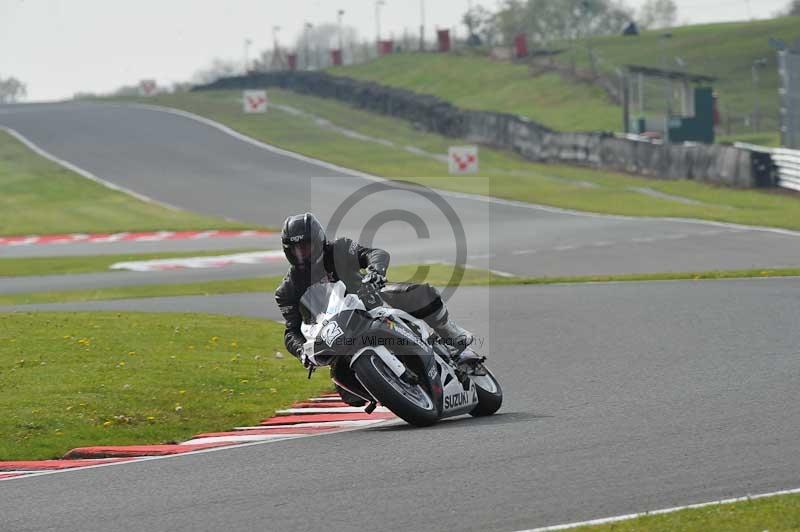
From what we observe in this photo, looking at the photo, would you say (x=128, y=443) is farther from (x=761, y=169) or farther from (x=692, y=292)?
(x=761, y=169)

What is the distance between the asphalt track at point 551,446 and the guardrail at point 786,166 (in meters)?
16.2

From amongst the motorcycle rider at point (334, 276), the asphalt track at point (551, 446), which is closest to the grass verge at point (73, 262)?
the asphalt track at point (551, 446)

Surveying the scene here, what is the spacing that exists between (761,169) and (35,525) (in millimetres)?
31880

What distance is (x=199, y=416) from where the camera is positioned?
1156 cm

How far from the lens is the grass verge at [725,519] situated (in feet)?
21.2

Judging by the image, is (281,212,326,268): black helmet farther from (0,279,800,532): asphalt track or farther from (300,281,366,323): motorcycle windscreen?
(0,279,800,532): asphalt track

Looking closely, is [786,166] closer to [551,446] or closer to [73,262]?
[73,262]

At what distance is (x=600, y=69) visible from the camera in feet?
227

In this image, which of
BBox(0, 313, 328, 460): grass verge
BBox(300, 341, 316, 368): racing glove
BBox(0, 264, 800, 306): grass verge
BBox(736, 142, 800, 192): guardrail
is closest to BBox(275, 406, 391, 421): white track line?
BBox(0, 313, 328, 460): grass verge

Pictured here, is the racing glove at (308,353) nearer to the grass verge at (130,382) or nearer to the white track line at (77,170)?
the grass verge at (130,382)

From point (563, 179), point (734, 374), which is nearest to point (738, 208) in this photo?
point (563, 179)

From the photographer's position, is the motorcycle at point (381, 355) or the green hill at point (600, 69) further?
the green hill at point (600, 69)

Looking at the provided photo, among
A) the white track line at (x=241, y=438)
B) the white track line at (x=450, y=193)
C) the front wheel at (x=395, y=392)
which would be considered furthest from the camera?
the white track line at (x=450, y=193)

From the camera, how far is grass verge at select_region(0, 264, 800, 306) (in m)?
22.1
